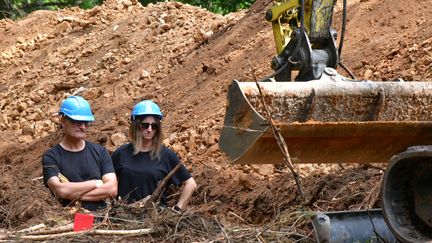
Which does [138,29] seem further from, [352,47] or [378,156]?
→ [378,156]

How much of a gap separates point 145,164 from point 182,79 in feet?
19.6

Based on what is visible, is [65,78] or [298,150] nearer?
[298,150]

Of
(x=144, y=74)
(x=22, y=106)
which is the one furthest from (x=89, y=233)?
(x=22, y=106)

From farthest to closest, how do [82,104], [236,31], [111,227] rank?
1. [236,31]
2. [82,104]
3. [111,227]

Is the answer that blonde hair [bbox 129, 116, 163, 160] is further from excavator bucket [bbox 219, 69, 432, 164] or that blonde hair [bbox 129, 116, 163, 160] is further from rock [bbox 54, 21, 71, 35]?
rock [bbox 54, 21, 71, 35]

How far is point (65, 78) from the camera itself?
1524cm

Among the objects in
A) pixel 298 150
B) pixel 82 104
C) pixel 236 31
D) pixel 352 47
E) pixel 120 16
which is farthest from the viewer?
pixel 120 16

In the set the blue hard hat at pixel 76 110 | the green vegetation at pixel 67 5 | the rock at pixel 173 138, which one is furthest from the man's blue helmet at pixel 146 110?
the green vegetation at pixel 67 5

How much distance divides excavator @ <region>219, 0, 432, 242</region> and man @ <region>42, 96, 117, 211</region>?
56.4 inches

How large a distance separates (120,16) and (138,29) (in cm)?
140

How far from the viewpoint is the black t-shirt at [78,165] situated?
22.4ft

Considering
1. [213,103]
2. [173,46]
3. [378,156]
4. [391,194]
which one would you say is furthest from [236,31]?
[391,194]

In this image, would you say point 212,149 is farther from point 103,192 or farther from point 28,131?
point 28,131

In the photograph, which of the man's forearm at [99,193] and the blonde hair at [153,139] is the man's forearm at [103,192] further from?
the blonde hair at [153,139]
